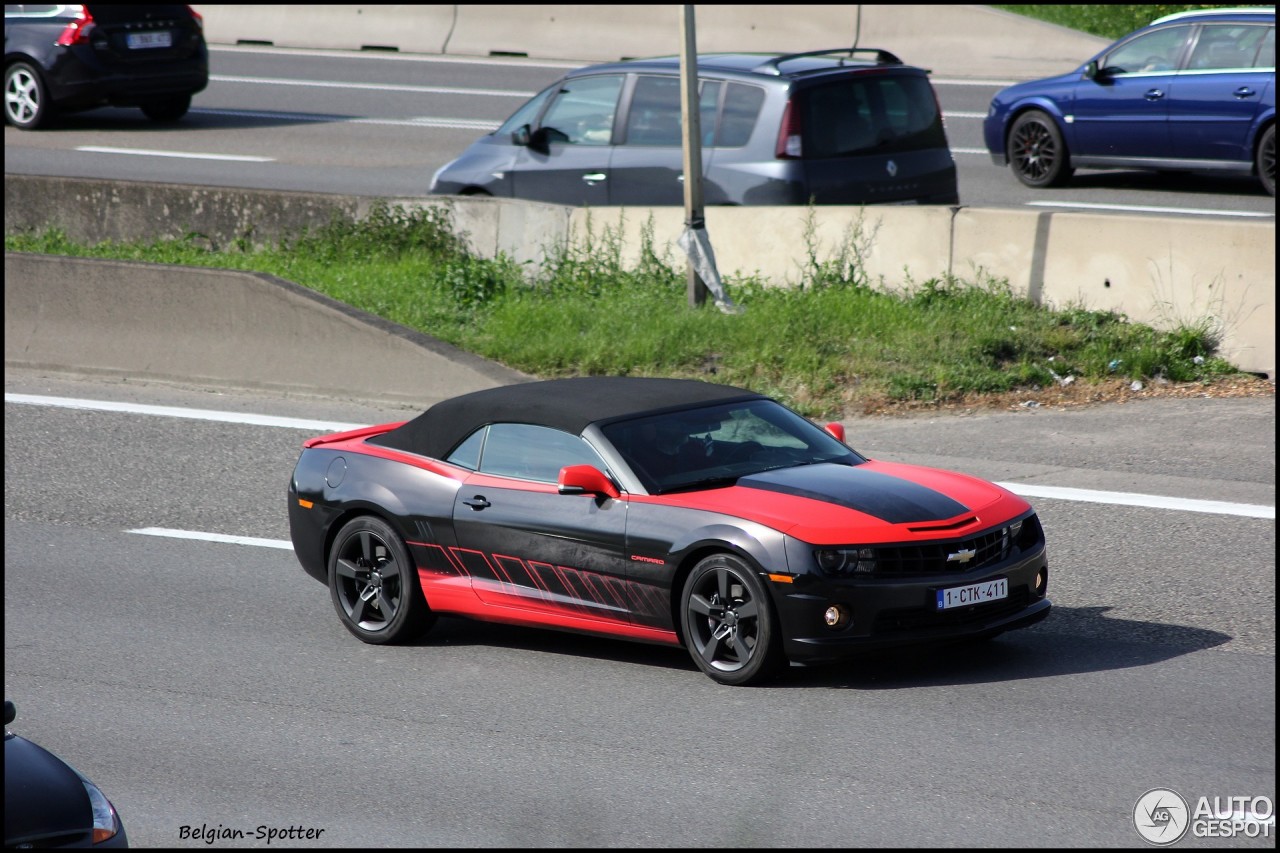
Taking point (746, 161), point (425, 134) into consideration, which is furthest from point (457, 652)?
point (425, 134)

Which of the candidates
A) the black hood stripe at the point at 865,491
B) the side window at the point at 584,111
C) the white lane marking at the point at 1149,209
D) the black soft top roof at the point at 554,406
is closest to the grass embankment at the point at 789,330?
the side window at the point at 584,111

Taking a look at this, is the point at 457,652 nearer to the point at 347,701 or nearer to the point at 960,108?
the point at 347,701

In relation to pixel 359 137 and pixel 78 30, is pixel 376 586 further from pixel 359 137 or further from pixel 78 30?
pixel 78 30

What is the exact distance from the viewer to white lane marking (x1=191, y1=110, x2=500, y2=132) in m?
24.0

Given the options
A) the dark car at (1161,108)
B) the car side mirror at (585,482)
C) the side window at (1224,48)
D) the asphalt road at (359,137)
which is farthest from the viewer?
the asphalt road at (359,137)

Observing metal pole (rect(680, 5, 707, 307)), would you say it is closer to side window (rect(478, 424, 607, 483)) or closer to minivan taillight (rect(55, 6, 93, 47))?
side window (rect(478, 424, 607, 483))

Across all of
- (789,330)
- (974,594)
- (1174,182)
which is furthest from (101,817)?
(1174,182)

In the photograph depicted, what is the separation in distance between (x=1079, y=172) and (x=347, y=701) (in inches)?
591

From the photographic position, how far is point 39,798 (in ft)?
14.9

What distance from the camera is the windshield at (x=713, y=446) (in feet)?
24.3

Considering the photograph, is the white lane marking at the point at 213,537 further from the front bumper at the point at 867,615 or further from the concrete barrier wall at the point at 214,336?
the front bumper at the point at 867,615

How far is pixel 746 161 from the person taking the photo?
14039mm

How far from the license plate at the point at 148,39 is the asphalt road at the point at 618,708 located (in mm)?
14178

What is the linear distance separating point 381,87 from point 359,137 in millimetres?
4371
